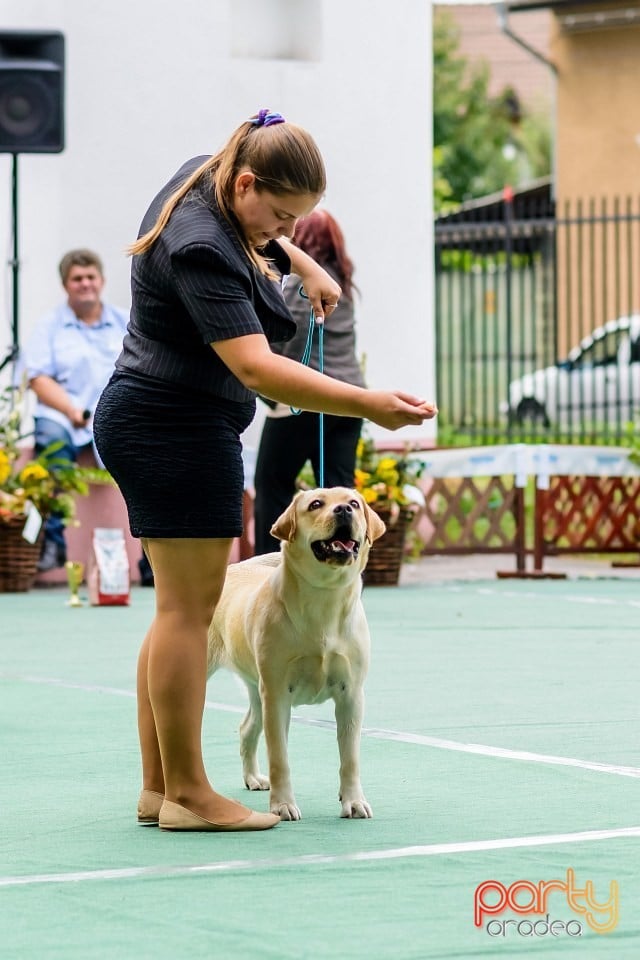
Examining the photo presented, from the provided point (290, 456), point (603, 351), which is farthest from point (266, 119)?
point (603, 351)

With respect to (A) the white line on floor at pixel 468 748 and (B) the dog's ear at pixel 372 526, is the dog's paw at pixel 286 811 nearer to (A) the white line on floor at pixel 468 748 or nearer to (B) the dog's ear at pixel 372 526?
(B) the dog's ear at pixel 372 526

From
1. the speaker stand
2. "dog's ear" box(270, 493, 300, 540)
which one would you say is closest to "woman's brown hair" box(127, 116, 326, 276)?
"dog's ear" box(270, 493, 300, 540)

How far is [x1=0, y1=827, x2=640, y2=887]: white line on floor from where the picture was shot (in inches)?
151

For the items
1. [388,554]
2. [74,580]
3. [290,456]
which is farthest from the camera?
[388,554]

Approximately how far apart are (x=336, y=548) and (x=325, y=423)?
4.22m

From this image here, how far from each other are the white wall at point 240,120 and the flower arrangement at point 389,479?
5.77 ft

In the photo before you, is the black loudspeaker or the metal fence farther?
the metal fence

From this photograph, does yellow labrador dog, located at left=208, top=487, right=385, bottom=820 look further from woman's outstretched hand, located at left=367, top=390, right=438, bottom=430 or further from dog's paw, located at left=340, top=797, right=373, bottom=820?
woman's outstretched hand, located at left=367, top=390, right=438, bottom=430

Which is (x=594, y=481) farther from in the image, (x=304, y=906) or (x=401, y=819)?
(x=304, y=906)

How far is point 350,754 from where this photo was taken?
4.60 metres

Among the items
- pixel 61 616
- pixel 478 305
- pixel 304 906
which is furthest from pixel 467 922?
pixel 478 305

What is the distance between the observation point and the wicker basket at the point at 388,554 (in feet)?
36.8

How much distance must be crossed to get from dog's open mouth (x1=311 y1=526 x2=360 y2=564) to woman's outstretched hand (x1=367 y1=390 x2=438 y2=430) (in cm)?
67

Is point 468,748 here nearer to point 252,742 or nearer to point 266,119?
point 252,742
